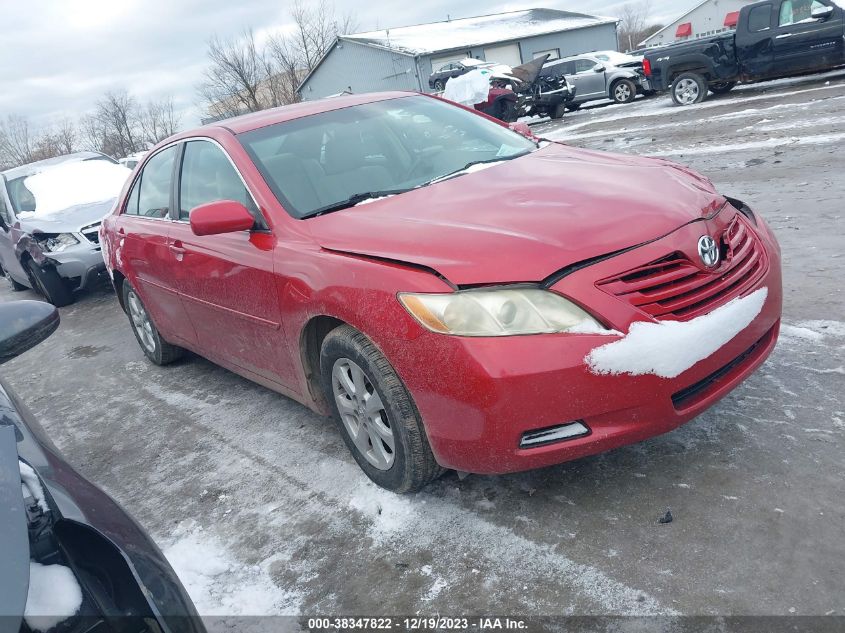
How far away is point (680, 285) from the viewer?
250cm

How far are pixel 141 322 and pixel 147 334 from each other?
0.10m

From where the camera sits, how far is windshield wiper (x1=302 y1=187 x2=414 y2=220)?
322cm

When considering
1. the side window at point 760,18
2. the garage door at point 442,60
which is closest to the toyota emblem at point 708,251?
the side window at point 760,18

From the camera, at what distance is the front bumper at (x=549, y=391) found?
7.70 ft

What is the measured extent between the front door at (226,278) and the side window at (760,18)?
14.1m

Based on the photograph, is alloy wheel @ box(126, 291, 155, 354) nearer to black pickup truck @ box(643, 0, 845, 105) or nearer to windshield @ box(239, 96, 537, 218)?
windshield @ box(239, 96, 537, 218)

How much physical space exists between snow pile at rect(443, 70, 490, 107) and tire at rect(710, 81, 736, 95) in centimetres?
523

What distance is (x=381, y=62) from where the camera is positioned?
43125 mm

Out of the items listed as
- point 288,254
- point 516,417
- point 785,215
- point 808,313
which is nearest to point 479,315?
point 516,417

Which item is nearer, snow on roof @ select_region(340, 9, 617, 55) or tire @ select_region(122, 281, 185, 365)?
tire @ select_region(122, 281, 185, 365)

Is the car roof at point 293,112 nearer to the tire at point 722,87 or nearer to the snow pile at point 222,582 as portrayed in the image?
the snow pile at point 222,582

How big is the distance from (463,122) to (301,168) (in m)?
1.07

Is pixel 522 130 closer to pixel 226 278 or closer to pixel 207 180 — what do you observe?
pixel 207 180

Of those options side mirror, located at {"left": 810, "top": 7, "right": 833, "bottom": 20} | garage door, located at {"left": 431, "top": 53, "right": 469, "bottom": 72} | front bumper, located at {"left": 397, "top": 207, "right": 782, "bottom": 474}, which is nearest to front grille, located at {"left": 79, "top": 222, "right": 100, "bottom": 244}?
front bumper, located at {"left": 397, "top": 207, "right": 782, "bottom": 474}
